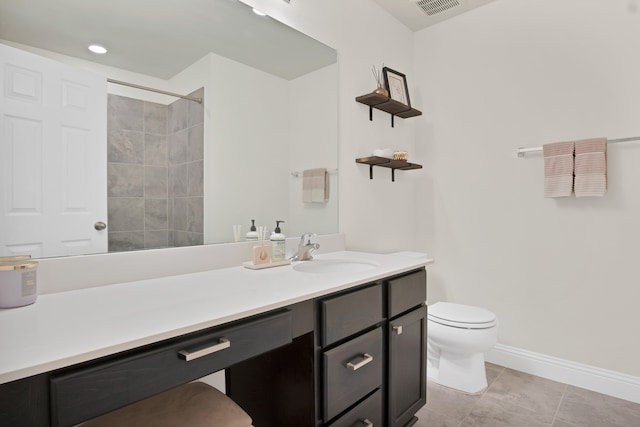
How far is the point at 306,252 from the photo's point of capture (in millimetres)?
1755

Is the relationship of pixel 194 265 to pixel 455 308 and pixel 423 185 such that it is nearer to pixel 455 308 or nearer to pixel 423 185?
pixel 455 308

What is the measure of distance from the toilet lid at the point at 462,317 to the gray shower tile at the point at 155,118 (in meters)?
1.75

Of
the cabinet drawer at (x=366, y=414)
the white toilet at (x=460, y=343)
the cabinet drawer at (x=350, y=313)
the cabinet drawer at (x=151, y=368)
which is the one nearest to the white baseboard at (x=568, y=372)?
the white toilet at (x=460, y=343)

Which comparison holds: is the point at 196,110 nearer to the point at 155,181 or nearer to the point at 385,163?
the point at 155,181

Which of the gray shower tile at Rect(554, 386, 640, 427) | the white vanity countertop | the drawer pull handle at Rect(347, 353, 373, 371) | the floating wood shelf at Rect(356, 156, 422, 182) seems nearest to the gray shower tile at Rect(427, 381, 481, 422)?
the gray shower tile at Rect(554, 386, 640, 427)

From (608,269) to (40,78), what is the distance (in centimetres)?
284

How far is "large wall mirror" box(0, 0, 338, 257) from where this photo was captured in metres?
1.07

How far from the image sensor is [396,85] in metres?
2.55

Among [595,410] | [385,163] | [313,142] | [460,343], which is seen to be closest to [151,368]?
[313,142]

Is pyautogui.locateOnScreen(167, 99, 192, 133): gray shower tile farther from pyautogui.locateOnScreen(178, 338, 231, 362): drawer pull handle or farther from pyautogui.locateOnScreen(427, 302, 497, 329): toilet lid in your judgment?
pyautogui.locateOnScreen(427, 302, 497, 329): toilet lid

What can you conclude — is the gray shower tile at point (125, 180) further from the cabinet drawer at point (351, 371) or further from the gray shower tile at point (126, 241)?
the cabinet drawer at point (351, 371)

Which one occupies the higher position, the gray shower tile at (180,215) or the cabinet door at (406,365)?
the gray shower tile at (180,215)

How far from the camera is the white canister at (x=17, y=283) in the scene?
2.91 feet

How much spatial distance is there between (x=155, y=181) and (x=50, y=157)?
1.04ft
